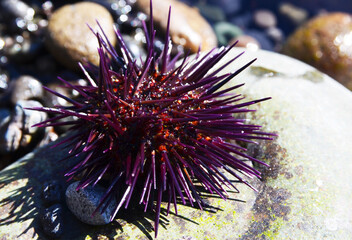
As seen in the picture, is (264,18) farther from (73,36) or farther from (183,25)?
(73,36)

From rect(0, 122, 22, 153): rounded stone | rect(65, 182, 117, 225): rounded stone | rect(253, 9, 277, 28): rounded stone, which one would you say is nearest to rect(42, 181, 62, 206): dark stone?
rect(65, 182, 117, 225): rounded stone

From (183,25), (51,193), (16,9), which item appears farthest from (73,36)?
(51,193)

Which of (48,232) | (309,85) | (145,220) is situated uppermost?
(309,85)

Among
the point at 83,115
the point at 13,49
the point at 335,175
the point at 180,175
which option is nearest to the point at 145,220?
the point at 180,175

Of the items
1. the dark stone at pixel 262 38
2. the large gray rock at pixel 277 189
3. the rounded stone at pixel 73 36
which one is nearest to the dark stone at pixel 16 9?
the rounded stone at pixel 73 36

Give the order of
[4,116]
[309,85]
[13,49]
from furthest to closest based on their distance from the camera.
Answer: [13,49]
[4,116]
[309,85]

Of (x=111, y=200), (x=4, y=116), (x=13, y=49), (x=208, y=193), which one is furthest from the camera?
(x=13, y=49)

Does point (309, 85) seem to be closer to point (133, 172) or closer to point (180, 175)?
point (180, 175)
